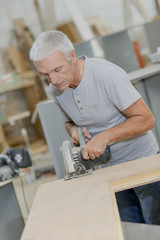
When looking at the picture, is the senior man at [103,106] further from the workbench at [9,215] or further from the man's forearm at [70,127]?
the workbench at [9,215]

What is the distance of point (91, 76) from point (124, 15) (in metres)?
6.36

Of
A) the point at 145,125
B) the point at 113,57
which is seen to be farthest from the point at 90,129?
the point at 113,57

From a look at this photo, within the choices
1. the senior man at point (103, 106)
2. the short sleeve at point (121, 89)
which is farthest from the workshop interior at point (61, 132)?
the short sleeve at point (121, 89)

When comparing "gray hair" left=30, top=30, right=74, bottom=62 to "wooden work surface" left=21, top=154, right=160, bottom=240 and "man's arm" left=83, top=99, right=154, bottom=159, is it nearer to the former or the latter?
"man's arm" left=83, top=99, right=154, bottom=159

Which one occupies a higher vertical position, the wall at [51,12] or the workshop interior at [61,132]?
the wall at [51,12]

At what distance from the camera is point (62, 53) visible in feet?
4.97

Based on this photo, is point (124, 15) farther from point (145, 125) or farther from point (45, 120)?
point (145, 125)

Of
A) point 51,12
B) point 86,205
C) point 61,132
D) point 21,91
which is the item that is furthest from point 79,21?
point 86,205

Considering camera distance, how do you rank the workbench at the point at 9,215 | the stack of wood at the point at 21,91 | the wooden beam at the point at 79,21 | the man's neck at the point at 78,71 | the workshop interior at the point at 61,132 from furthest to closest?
the stack of wood at the point at 21,91, the wooden beam at the point at 79,21, the workbench at the point at 9,215, the man's neck at the point at 78,71, the workshop interior at the point at 61,132

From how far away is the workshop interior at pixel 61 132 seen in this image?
126 centimetres

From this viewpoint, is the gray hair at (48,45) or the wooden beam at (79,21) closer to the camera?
the gray hair at (48,45)

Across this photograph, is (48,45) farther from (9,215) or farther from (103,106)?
(9,215)

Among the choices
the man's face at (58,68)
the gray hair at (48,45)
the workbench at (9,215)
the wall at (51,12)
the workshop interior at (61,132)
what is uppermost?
the wall at (51,12)

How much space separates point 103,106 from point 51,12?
6008mm
